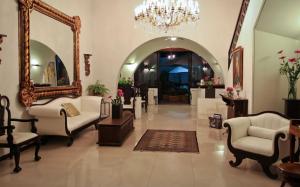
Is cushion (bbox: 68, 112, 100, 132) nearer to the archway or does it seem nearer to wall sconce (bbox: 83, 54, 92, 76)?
wall sconce (bbox: 83, 54, 92, 76)

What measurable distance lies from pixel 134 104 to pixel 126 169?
15.9 ft

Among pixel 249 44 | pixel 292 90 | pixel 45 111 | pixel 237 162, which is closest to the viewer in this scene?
pixel 237 162

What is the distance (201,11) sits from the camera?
8414 millimetres

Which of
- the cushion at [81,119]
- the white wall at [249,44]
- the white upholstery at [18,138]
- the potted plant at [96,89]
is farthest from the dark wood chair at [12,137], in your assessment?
the white wall at [249,44]

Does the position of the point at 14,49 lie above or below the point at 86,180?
above

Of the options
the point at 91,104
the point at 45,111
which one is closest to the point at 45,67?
the point at 45,111

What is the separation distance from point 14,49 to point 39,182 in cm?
267

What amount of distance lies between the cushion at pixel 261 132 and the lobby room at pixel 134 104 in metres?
0.02

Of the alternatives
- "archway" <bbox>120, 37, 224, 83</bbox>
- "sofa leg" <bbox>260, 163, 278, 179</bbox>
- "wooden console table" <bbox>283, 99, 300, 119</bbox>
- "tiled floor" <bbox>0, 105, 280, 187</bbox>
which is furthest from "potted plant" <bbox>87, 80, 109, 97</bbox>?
"sofa leg" <bbox>260, 163, 278, 179</bbox>

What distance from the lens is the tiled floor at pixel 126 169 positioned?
11.4 feet

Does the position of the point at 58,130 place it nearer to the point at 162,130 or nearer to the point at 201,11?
the point at 162,130

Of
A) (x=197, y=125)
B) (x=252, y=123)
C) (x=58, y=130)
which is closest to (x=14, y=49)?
(x=58, y=130)

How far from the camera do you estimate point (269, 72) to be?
17.0 feet

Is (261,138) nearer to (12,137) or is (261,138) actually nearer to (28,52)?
(12,137)
